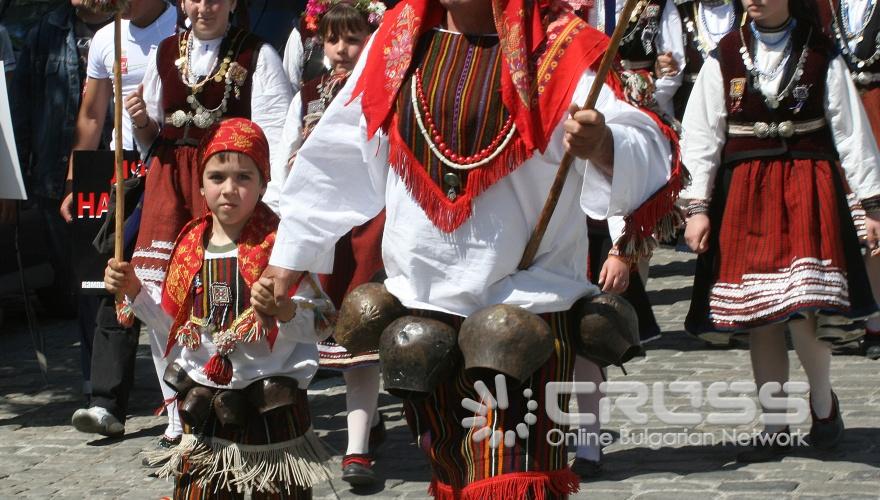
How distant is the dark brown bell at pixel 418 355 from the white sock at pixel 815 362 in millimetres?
2610

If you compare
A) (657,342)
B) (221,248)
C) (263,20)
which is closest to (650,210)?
(221,248)

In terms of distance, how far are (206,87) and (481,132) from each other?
2.61 m

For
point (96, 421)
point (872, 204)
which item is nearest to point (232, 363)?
point (96, 421)

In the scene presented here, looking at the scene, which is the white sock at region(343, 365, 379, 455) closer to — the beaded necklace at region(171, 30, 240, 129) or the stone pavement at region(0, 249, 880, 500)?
the stone pavement at region(0, 249, 880, 500)

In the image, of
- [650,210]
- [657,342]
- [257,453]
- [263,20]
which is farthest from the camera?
[263,20]

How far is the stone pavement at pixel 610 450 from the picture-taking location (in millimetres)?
5887

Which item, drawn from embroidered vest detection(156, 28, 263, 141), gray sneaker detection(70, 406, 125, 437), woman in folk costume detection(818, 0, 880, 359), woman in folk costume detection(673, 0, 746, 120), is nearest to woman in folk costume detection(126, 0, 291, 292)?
embroidered vest detection(156, 28, 263, 141)

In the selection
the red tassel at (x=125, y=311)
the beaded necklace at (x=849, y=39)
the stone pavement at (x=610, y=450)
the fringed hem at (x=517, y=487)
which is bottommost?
the stone pavement at (x=610, y=450)

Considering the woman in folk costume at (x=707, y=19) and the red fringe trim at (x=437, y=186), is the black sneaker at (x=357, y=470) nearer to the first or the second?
the red fringe trim at (x=437, y=186)

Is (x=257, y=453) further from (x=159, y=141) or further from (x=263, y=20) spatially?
(x=263, y=20)

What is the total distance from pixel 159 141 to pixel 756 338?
104 inches

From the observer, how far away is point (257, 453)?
4977 mm

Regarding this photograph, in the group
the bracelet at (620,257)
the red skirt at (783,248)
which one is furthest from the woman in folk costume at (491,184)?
the red skirt at (783,248)

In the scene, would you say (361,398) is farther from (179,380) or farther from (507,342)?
(507,342)
